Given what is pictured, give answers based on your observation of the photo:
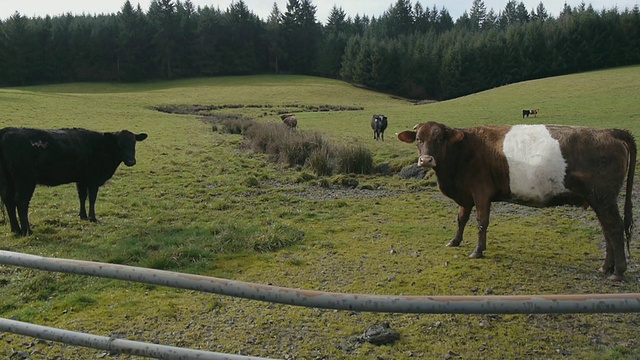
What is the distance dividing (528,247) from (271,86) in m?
70.8

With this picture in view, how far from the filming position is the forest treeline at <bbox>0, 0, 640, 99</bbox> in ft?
258

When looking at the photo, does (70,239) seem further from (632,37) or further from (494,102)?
(632,37)

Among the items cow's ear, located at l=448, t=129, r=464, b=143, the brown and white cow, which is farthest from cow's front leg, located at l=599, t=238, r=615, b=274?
cow's ear, located at l=448, t=129, r=464, b=143

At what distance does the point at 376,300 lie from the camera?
8.38 ft

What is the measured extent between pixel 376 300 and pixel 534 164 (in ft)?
17.3

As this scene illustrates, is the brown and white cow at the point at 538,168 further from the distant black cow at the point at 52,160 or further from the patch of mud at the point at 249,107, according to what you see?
the patch of mud at the point at 249,107

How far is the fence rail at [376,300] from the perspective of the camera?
2342mm

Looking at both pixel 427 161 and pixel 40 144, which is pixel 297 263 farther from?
pixel 40 144

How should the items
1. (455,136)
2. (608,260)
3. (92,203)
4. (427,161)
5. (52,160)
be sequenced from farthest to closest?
1. (92,203)
2. (52,160)
3. (455,136)
4. (427,161)
5. (608,260)

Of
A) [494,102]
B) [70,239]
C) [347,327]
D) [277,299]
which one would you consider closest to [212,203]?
[70,239]

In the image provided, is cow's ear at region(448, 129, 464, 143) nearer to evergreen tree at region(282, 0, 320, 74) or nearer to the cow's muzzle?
the cow's muzzle

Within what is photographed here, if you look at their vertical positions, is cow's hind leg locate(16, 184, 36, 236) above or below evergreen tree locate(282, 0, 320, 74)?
below

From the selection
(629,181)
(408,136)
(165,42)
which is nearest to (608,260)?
(629,181)

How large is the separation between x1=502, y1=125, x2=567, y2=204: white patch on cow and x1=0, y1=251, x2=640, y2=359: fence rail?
4.89m
